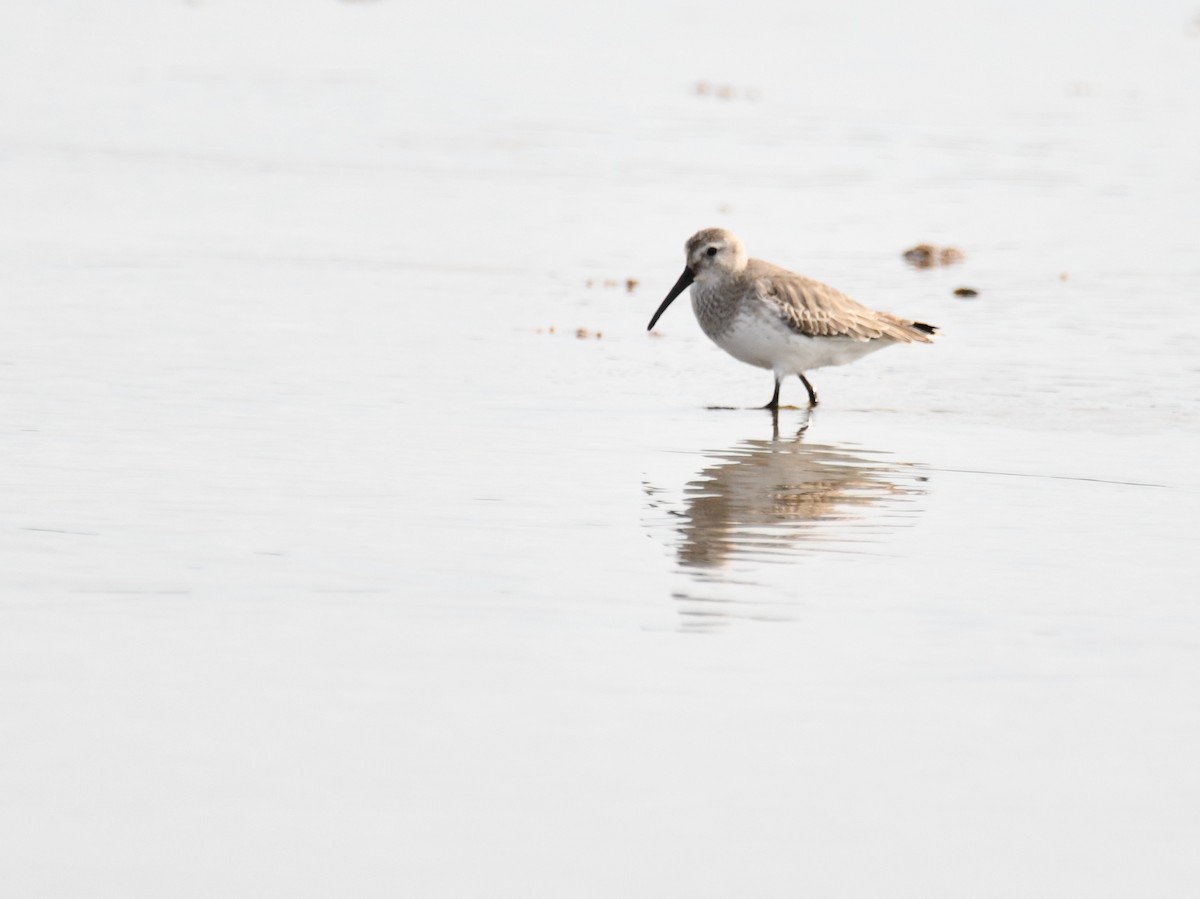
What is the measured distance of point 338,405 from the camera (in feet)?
38.4

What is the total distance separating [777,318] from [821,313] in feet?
0.92

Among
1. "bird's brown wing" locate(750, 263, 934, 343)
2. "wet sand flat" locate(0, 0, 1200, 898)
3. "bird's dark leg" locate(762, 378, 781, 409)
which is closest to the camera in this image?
"wet sand flat" locate(0, 0, 1200, 898)

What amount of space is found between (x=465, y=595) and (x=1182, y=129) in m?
23.0

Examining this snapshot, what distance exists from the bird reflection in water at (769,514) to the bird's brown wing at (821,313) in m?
1.44

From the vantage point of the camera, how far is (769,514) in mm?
9547

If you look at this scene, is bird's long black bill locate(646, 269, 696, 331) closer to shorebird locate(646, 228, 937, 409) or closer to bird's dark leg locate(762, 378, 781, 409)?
shorebird locate(646, 228, 937, 409)

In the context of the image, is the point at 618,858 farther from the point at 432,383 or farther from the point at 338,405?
the point at 432,383

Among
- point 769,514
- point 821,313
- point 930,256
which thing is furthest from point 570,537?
point 930,256

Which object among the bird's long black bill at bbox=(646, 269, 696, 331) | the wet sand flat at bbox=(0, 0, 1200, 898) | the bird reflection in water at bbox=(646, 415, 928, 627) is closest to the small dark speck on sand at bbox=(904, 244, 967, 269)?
the wet sand flat at bbox=(0, 0, 1200, 898)

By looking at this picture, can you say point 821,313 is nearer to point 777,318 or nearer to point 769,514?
point 777,318

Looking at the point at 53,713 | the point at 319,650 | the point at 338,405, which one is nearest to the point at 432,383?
the point at 338,405

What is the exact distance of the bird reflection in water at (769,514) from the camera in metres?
7.98

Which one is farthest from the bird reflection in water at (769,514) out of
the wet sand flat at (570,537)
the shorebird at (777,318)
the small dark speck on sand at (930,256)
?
the small dark speck on sand at (930,256)

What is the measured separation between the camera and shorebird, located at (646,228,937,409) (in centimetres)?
1298
